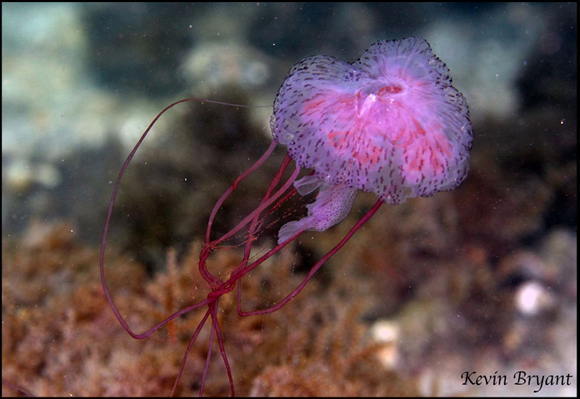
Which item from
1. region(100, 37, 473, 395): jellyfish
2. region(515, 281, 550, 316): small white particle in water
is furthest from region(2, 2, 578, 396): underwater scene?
region(100, 37, 473, 395): jellyfish

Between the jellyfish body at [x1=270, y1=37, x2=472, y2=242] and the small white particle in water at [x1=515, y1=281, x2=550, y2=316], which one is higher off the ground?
the jellyfish body at [x1=270, y1=37, x2=472, y2=242]

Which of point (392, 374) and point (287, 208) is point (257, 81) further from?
point (392, 374)

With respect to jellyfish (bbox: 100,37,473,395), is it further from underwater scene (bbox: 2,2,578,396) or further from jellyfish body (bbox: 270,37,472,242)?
underwater scene (bbox: 2,2,578,396)

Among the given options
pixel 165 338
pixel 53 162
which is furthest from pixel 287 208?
pixel 53 162

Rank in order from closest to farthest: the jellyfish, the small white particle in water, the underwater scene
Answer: the jellyfish, the underwater scene, the small white particle in water

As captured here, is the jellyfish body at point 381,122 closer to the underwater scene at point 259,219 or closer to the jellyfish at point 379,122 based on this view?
the jellyfish at point 379,122

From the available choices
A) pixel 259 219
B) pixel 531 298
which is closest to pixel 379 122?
pixel 259 219
